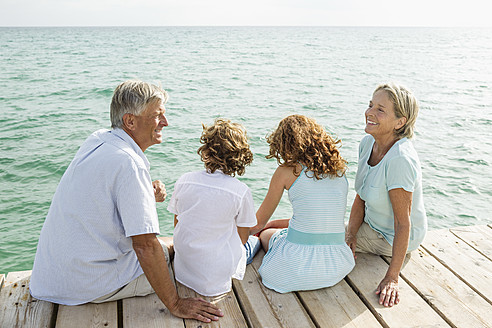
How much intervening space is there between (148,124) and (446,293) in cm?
191

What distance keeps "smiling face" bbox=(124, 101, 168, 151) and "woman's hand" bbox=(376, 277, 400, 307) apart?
4.91 ft

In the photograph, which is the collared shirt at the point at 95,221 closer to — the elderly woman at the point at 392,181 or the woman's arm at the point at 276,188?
the woman's arm at the point at 276,188

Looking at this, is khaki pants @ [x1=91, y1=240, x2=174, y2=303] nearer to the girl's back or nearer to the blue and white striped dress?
the blue and white striped dress

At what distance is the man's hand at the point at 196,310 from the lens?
2277 mm

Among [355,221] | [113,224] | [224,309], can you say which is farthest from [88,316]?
[355,221]

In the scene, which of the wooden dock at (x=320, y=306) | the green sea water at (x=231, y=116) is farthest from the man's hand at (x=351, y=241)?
the green sea water at (x=231, y=116)

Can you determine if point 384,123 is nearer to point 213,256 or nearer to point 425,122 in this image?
point 213,256

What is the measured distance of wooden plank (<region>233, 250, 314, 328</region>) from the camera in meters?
2.29

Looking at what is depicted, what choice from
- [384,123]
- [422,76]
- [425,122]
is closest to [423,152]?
[425,122]

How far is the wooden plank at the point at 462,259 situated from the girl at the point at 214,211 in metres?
1.37

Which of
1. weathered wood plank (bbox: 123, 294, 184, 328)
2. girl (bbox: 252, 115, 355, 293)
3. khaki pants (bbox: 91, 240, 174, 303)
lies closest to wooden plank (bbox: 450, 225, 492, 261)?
girl (bbox: 252, 115, 355, 293)

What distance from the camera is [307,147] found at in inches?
97.0

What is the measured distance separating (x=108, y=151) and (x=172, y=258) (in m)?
1.01

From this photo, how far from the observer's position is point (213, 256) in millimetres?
2439
